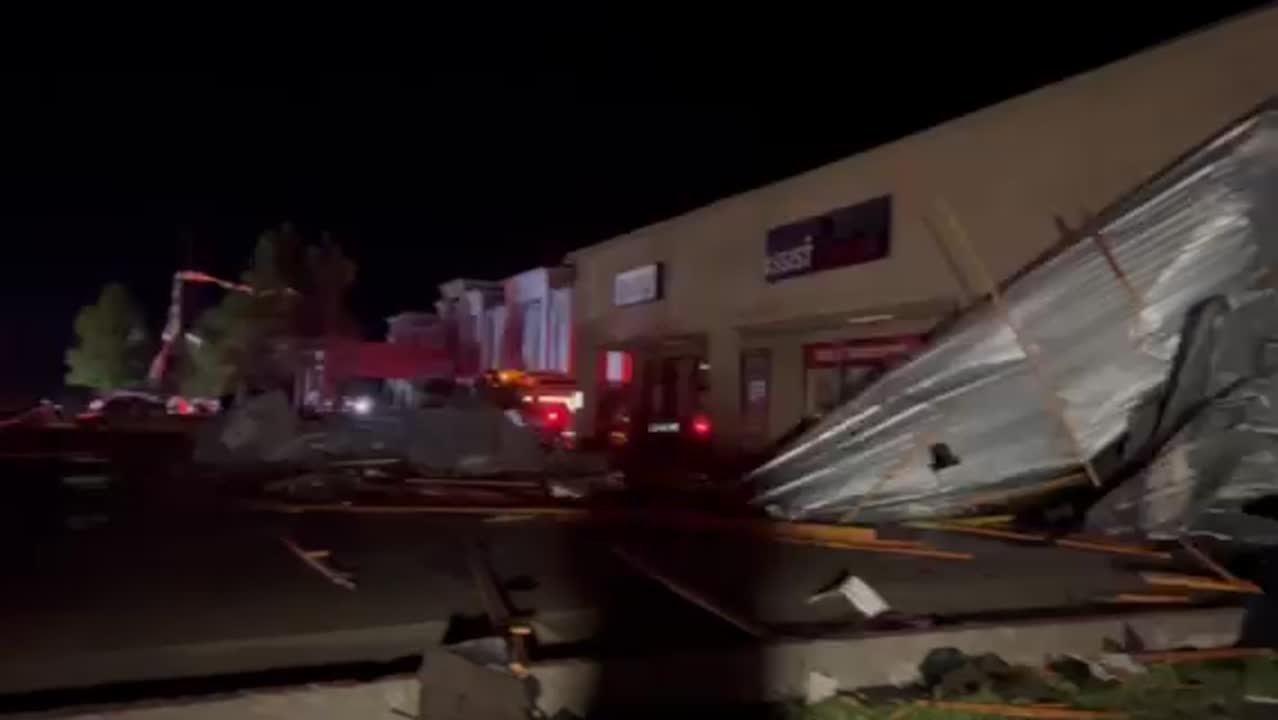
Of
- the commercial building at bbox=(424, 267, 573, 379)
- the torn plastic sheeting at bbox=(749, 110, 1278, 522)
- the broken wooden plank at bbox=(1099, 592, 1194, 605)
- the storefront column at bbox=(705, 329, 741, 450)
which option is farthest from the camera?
the commercial building at bbox=(424, 267, 573, 379)

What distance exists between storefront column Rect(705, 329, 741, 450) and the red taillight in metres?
0.28

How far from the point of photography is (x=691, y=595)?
777cm

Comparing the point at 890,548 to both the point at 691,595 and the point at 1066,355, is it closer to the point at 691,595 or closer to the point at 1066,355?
the point at 1066,355

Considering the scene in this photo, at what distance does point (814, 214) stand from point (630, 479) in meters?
5.72

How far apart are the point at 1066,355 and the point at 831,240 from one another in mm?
8980

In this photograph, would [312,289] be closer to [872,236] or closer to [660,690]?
[872,236]

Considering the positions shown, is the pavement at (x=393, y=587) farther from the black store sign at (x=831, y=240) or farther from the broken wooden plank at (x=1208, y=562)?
the black store sign at (x=831, y=240)

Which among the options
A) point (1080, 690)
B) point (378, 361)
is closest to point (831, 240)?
point (1080, 690)

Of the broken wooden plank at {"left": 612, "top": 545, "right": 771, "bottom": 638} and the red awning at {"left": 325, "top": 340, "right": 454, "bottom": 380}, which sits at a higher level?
the red awning at {"left": 325, "top": 340, "right": 454, "bottom": 380}

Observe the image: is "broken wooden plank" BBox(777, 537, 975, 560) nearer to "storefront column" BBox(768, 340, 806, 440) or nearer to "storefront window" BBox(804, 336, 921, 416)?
"storefront window" BBox(804, 336, 921, 416)

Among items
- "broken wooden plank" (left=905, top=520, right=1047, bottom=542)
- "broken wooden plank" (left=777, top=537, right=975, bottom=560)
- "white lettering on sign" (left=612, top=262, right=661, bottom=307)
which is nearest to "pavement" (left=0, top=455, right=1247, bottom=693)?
"broken wooden plank" (left=777, top=537, right=975, bottom=560)

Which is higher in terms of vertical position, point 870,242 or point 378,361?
point 870,242

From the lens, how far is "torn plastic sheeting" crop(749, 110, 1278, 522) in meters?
9.68

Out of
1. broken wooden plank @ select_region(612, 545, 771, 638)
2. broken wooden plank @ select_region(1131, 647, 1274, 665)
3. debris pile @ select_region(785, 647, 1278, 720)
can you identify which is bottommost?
debris pile @ select_region(785, 647, 1278, 720)
